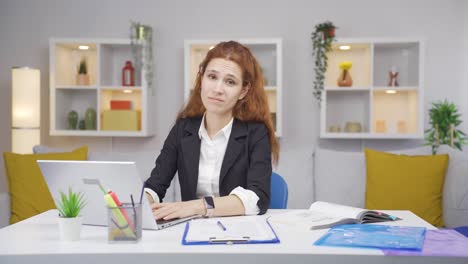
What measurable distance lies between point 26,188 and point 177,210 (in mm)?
2284

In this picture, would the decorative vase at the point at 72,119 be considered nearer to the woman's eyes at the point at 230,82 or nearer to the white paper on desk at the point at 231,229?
the woman's eyes at the point at 230,82

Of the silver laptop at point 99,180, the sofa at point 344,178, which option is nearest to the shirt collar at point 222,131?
the silver laptop at point 99,180

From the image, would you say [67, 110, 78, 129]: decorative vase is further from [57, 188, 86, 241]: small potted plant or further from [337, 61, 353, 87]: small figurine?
[57, 188, 86, 241]: small potted plant

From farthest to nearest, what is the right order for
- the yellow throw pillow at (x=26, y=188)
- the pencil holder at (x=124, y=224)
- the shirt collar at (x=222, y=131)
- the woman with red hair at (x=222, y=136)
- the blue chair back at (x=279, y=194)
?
the yellow throw pillow at (x=26, y=188)
the blue chair back at (x=279, y=194)
the shirt collar at (x=222, y=131)
the woman with red hair at (x=222, y=136)
the pencil holder at (x=124, y=224)

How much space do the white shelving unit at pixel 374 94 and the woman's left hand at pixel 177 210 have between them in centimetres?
305

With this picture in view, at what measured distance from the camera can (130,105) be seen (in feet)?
16.4

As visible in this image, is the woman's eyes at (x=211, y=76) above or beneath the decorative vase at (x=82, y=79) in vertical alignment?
beneath

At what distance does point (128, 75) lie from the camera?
491cm

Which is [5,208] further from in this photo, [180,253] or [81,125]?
[180,253]

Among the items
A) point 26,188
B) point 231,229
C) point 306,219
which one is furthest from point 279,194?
point 26,188

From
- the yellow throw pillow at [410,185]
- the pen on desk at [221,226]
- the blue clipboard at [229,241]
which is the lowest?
the yellow throw pillow at [410,185]

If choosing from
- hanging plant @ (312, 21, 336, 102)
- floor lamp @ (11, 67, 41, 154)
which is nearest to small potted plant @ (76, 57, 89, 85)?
floor lamp @ (11, 67, 41, 154)

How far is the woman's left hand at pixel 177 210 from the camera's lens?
1.66 meters

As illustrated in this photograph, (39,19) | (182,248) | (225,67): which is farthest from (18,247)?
(39,19)
